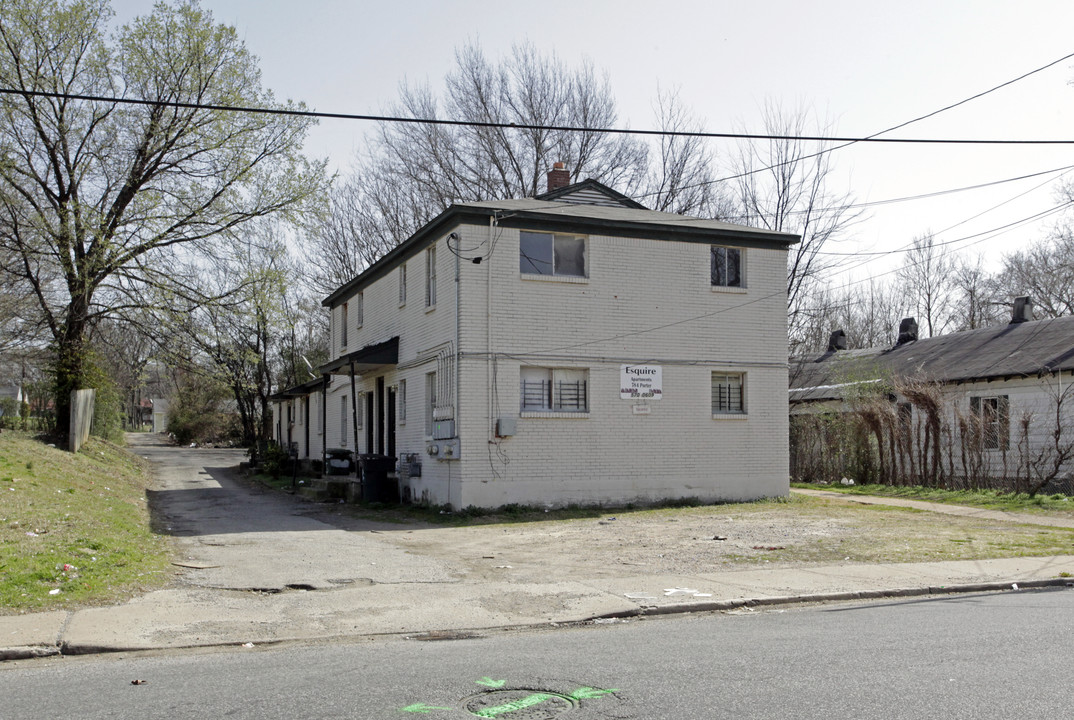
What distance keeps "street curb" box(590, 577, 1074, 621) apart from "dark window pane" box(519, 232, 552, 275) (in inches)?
437

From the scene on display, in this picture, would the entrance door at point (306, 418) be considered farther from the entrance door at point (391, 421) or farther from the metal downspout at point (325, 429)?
the entrance door at point (391, 421)

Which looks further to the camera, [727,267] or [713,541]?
[727,267]

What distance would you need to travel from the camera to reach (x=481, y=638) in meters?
8.24

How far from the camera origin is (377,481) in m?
21.8

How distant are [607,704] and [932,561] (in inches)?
330

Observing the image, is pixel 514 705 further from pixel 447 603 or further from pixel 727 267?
pixel 727 267

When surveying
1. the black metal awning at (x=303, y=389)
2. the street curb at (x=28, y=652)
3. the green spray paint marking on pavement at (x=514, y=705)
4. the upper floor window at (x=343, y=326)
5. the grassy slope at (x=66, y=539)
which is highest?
the upper floor window at (x=343, y=326)

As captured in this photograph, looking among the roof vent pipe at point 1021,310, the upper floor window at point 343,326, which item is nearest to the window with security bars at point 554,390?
the upper floor window at point 343,326

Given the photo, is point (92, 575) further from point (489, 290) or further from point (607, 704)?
point (489, 290)

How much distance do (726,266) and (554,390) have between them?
5.29 meters

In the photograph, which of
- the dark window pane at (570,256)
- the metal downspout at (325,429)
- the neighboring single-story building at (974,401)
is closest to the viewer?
the dark window pane at (570,256)

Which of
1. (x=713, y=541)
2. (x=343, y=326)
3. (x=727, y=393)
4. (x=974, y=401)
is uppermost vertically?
(x=343, y=326)

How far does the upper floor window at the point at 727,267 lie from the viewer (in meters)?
21.6

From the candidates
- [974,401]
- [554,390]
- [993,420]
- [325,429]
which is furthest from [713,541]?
[974,401]
